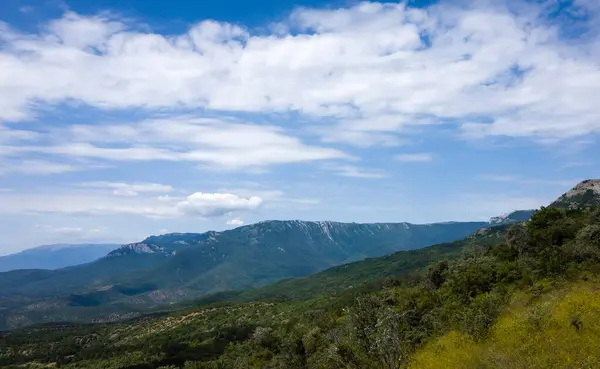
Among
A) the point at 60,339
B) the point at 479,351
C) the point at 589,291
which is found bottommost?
the point at 60,339

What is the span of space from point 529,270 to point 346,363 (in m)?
36.7

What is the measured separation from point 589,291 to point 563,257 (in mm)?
16131

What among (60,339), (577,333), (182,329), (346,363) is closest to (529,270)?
(577,333)

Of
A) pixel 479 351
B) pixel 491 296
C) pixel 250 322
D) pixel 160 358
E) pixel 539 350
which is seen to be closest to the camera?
pixel 539 350

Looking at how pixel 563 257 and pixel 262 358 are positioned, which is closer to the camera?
pixel 563 257

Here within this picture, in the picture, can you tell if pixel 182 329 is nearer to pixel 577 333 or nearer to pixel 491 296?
pixel 491 296

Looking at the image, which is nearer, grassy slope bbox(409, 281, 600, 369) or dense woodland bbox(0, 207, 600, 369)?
grassy slope bbox(409, 281, 600, 369)

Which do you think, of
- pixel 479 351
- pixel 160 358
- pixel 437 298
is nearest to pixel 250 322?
pixel 160 358

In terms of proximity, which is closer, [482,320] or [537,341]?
[537,341]

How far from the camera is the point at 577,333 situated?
37031 millimetres

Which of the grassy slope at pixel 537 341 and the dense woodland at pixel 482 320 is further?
the dense woodland at pixel 482 320

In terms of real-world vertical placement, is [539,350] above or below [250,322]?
above

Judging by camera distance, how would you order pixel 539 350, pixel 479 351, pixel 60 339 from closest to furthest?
pixel 539 350
pixel 479 351
pixel 60 339

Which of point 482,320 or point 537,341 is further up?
point 482,320
